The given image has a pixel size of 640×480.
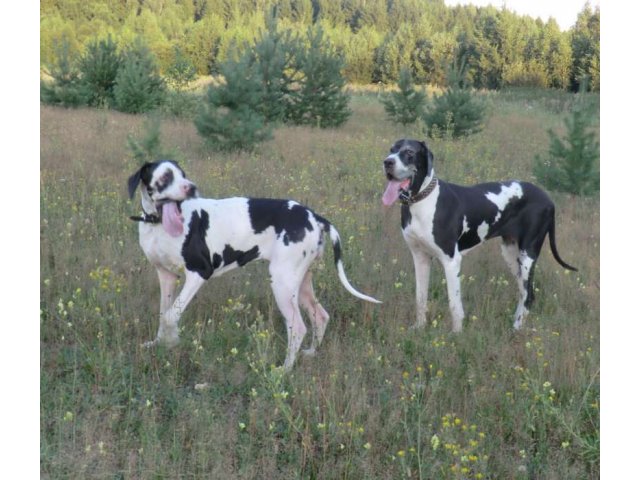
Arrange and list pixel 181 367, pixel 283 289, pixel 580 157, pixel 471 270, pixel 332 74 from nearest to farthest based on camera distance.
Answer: pixel 181 367
pixel 283 289
pixel 471 270
pixel 580 157
pixel 332 74

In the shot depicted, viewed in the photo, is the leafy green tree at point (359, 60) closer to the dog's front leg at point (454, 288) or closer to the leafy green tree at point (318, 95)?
the leafy green tree at point (318, 95)

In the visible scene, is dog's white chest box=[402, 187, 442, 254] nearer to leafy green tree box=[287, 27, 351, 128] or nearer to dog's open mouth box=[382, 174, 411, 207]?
dog's open mouth box=[382, 174, 411, 207]

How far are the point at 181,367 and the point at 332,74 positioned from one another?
15.7 m

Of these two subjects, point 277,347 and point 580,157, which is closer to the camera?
point 277,347

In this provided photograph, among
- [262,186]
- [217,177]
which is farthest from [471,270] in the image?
[217,177]

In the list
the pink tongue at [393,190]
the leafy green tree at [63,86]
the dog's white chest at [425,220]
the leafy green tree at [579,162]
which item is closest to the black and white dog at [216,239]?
the pink tongue at [393,190]

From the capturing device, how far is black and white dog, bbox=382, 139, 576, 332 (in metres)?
5.47

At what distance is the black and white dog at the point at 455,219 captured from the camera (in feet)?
18.0

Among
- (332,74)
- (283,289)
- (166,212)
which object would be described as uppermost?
(332,74)

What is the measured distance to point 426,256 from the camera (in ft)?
19.1

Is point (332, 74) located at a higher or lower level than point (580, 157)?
higher

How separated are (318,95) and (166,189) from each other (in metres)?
14.7

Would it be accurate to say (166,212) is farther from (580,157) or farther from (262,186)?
Answer: (580,157)

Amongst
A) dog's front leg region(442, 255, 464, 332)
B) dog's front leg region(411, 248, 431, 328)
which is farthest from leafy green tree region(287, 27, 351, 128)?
dog's front leg region(442, 255, 464, 332)
